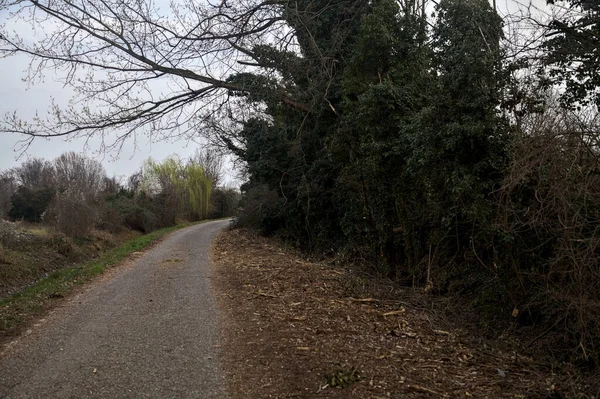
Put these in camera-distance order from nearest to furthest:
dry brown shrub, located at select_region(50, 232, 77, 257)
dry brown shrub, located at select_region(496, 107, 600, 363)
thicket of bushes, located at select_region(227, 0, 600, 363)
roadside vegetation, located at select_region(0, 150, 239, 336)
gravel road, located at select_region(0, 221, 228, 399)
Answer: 1. gravel road, located at select_region(0, 221, 228, 399)
2. dry brown shrub, located at select_region(496, 107, 600, 363)
3. thicket of bushes, located at select_region(227, 0, 600, 363)
4. roadside vegetation, located at select_region(0, 150, 239, 336)
5. dry brown shrub, located at select_region(50, 232, 77, 257)

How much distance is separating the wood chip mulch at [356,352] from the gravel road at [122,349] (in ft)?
1.22

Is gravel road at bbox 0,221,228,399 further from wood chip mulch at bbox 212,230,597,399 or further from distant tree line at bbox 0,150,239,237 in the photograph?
distant tree line at bbox 0,150,239,237

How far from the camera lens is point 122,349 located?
6.58 metres

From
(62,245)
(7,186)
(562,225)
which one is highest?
(7,186)

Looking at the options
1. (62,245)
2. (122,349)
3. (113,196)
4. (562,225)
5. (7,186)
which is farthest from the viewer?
(7,186)

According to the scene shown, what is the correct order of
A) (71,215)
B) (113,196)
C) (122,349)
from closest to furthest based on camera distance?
(122,349) → (71,215) → (113,196)

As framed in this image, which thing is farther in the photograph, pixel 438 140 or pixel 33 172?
pixel 33 172

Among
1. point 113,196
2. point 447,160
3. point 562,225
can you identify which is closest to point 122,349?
point 562,225

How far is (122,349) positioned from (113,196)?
4004 centimetres

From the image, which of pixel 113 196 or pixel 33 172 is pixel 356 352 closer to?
pixel 113 196

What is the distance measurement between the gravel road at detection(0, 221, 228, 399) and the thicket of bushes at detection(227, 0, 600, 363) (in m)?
5.06

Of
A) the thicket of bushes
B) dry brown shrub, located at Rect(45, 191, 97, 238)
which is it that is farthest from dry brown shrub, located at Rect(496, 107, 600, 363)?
dry brown shrub, located at Rect(45, 191, 97, 238)

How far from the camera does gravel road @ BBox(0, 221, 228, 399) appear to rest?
17.5 feet

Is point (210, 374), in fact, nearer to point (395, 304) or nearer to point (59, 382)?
point (59, 382)
